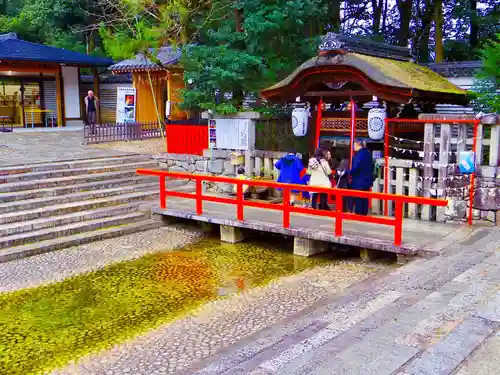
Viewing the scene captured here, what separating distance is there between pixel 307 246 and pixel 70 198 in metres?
5.71

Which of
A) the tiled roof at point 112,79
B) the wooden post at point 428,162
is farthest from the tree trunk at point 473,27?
the tiled roof at point 112,79

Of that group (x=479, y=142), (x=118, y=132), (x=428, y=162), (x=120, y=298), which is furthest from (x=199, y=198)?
(x=118, y=132)

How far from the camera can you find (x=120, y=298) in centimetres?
798

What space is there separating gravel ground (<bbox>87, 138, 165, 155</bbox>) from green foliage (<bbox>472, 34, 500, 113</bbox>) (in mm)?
9464

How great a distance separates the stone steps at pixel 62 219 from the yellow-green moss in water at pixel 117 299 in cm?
238

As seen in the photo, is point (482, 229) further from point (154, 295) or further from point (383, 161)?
point (154, 295)

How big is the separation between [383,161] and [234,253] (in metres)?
3.80

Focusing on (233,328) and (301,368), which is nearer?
(301,368)

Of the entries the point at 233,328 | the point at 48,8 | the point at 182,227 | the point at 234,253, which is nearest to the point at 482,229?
the point at 234,253

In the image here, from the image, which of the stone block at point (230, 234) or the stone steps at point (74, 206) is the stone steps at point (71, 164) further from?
the stone block at point (230, 234)

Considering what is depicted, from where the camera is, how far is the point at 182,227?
12.3 metres

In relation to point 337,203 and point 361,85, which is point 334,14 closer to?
point 361,85

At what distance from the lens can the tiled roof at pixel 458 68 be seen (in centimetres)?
1594

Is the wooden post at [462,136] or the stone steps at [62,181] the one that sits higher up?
the wooden post at [462,136]
